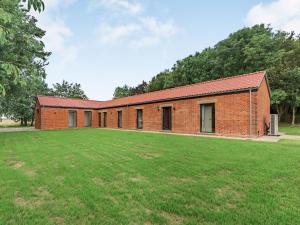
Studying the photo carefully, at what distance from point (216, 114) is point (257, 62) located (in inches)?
614

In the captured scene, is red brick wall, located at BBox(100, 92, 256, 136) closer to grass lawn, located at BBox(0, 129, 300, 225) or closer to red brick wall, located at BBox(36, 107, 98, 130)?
grass lawn, located at BBox(0, 129, 300, 225)

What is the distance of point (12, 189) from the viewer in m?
3.71

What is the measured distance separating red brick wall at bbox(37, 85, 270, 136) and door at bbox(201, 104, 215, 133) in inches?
13.9

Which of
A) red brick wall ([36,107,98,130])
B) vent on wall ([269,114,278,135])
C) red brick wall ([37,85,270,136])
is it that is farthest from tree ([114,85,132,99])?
vent on wall ([269,114,278,135])

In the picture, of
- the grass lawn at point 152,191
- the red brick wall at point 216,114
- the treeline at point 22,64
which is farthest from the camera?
the red brick wall at point 216,114

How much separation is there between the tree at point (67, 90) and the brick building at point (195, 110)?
61.9 ft

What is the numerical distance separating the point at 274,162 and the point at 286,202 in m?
2.73

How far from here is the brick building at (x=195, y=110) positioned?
476 inches

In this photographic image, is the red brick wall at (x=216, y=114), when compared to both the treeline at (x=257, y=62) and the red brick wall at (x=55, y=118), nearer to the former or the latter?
the red brick wall at (x=55, y=118)

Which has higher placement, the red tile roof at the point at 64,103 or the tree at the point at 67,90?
the tree at the point at 67,90

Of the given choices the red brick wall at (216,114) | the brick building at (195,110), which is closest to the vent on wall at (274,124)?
the brick building at (195,110)

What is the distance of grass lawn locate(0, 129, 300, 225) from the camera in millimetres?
2695

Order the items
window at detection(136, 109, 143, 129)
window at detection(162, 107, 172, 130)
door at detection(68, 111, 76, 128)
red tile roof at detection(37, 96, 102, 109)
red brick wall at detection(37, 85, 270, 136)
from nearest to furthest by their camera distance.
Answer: red brick wall at detection(37, 85, 270, 136), window at detection(162, 107, 172, 130), window at detection(136, 109, 143, 129), red tile roof at detection(37, 96, 102, 109), door at detection(68, 111, 76, 128)

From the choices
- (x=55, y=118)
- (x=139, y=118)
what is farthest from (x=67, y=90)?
(x=139, y=118)
